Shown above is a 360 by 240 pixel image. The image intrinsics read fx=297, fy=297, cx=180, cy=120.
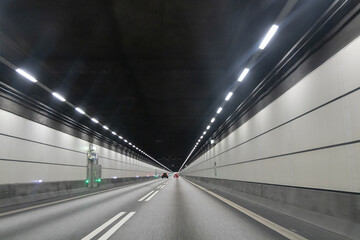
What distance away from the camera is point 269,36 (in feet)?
29.7

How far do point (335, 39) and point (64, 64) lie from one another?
29.8 ft

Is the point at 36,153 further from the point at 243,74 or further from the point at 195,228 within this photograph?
the point at 195,228

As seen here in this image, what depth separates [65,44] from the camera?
9.52m

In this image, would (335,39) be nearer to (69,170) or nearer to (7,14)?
(7,14)

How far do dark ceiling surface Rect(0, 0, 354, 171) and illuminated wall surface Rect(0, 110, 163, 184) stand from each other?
70.1 inches

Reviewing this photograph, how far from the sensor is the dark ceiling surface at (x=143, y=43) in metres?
7.58

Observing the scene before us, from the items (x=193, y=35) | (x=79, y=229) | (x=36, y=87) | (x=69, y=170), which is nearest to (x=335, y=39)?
(x=193, y=35)

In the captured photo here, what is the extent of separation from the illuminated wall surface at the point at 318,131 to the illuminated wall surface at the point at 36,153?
453 inches

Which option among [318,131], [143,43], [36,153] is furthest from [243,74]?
[36,153]

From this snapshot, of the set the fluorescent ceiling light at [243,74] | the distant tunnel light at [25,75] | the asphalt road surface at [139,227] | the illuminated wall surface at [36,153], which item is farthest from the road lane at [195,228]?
the illuminated wall surface at [36,153]

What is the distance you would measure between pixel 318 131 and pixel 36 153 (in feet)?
47.4

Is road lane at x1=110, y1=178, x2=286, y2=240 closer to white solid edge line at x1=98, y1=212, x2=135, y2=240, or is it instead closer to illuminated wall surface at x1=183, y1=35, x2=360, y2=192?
white solid edge line at x1=98, y1=212, x2=135, y2=240

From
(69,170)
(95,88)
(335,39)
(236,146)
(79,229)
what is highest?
(95,88)

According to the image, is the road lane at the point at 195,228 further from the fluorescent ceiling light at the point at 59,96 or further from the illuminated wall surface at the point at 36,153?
the fluorescent ceiling light at the point at 59,96
